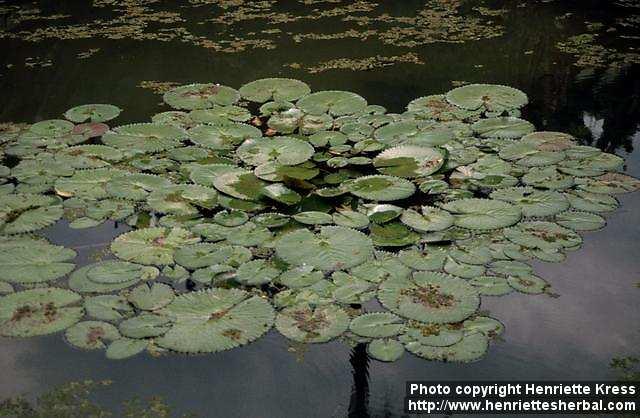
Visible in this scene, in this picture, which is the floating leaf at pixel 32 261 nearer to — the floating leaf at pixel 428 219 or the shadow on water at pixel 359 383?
the shadow on water at pixel 359 383

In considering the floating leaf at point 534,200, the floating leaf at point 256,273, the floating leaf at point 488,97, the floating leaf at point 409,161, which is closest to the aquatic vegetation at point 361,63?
the floating leaf at point 488,97

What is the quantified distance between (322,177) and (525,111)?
5.05 ft

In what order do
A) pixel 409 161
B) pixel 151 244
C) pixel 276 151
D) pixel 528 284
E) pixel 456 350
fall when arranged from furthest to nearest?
pixel 276 151
pixel 409 161
pixel 151 244
pixel 528 284
pixel 456 350

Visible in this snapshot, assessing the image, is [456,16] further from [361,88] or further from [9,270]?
[9,270]

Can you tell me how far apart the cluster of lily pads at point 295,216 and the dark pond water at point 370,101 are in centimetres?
8

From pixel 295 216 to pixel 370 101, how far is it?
1550 millimetres

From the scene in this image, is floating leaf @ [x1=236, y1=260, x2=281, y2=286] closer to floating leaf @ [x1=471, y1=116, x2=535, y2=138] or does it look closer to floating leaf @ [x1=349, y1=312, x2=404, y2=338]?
floating leaf @ [x1=349, y1=312, x2=404, y2=338]

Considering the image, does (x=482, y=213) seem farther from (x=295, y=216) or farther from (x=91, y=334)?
(x=91, y=334)

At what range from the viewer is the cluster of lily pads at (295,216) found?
2.71 meters

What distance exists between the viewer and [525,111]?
14.7 ft

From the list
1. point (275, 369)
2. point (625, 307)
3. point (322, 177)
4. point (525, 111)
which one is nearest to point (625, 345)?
point (625, 307)

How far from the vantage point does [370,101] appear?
4.62 meters

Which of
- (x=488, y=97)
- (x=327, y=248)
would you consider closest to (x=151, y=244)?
(x=327, y=248)

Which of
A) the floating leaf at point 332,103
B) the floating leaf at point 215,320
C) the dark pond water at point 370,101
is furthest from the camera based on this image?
the floating leaf at point 332,103
